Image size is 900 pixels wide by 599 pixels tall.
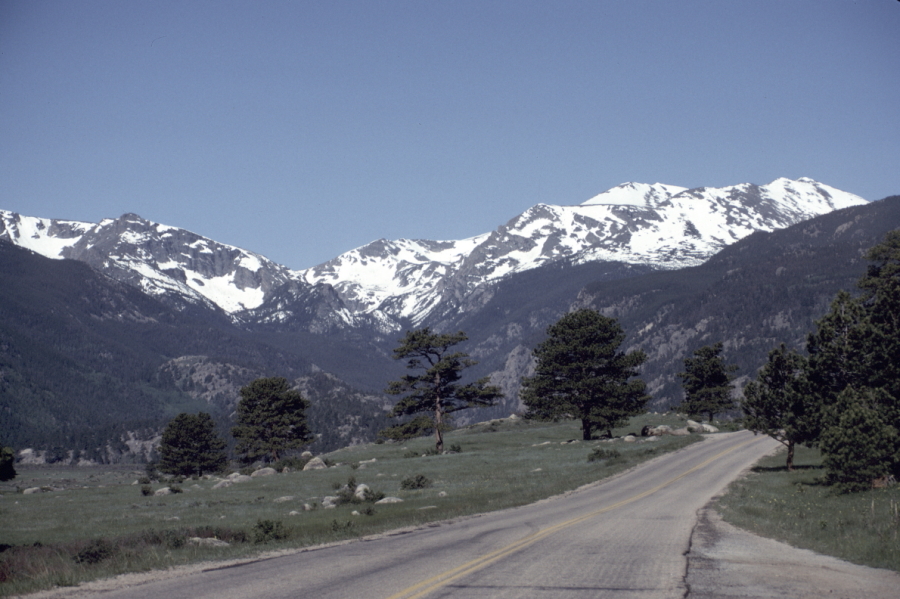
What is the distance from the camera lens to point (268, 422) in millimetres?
90312

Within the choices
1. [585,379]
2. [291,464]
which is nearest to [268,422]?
[291,464]

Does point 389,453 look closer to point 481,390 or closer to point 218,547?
point 481,390

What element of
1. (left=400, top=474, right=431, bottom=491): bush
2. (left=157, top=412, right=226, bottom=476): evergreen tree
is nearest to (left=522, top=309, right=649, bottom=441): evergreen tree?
(left=400, top=474, right=431, bottom=491): bush

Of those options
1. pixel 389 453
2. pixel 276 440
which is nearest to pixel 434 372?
pixel 389 453

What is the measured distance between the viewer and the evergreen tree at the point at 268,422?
89.2 m

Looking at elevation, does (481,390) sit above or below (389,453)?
above

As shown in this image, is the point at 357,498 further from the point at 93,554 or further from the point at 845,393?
the point at 845,393

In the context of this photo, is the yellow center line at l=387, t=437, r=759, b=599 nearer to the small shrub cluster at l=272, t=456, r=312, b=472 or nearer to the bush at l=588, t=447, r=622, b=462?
the bush at l=588, t=447, r=622, b=462

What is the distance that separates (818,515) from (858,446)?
6.40m

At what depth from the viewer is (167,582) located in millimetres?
14859

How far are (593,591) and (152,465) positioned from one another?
11218cm

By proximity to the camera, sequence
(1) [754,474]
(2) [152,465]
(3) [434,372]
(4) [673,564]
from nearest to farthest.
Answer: (4) [673,564] < (1) [754,474] < (3) [434,372] < (2) [152,465]

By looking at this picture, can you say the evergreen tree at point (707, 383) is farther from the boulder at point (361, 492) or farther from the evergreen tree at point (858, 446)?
the boulder at point (361, 492)

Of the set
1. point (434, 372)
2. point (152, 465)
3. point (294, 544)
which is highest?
point (434, 372)
